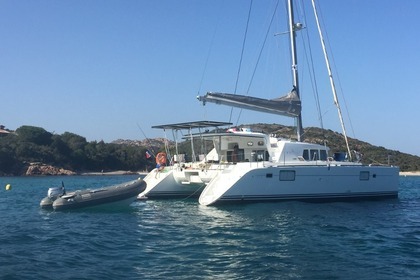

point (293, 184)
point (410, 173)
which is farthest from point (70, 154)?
point (293, 184)

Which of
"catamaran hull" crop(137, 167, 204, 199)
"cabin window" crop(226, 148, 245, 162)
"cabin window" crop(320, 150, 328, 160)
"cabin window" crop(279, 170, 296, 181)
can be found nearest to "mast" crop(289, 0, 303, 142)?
"cabin window" crop(320, 150, 328, 160)

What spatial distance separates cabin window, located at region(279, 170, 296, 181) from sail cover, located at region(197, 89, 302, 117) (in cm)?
403

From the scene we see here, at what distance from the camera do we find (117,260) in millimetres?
10273

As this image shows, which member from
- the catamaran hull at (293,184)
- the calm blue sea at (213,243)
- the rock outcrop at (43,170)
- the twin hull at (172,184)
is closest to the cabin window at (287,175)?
the catamaran hull at (293,184)

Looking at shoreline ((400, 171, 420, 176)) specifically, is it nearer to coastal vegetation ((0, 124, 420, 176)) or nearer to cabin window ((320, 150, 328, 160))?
coastal vegetation ((0, 124, 420, 176))

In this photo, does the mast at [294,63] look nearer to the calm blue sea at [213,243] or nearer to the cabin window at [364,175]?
the cabin window at [364,175]

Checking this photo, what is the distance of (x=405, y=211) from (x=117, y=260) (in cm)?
1368

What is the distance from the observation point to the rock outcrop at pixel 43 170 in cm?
7394

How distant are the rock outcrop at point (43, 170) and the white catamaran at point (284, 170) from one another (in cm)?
5521

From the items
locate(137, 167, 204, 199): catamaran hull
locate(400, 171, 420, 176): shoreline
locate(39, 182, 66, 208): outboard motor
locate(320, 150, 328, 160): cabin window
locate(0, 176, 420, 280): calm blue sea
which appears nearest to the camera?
locate(0, 176, 420, 280): calm blue sea

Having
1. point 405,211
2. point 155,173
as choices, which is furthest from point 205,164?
point 405,211

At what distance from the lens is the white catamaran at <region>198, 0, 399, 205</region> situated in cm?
2000

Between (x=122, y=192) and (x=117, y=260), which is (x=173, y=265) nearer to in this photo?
(x=117, y=260)

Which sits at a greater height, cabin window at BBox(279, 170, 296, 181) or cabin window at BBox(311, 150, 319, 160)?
cabin window at BBox(311, 150, 319, 160)
